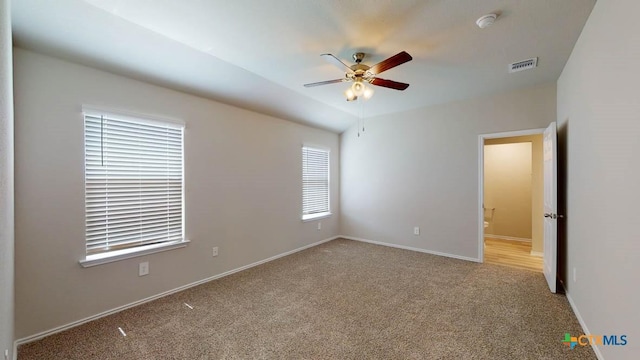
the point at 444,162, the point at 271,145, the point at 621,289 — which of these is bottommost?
the point at 621,289

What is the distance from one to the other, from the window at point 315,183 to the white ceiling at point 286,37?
187cm

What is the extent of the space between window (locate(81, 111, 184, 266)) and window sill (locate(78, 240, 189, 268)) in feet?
0.04

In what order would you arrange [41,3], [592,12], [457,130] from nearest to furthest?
[41,3], [592,12], [457,130]

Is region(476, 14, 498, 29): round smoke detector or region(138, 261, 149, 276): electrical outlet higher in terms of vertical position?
region(476, 14, 498, 29): round smoke detector

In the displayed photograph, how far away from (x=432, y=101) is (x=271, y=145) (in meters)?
2.72

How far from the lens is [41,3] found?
1.81 meters

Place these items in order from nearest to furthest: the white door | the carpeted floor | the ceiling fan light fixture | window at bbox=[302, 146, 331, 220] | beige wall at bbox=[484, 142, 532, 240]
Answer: the carpeted floor < the ceiling fan light fixture < the white door < window at bbox=[302, 146, 331, 220] < beige wall at bbox=[484, 142, 532, 240]

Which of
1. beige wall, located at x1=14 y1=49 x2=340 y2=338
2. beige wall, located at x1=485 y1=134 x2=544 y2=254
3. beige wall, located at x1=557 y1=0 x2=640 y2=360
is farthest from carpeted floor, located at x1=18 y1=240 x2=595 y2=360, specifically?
beige wall, located at x1=485 y1=134 x2=544 y2=254

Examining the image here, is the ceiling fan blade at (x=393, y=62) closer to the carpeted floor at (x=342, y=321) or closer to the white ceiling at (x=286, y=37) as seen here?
the white ceiling at (x=286, y=37)

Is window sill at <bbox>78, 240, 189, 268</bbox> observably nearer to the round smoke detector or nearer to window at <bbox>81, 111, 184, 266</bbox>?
window at <bbox>81, 111, 184, 266</bbox>

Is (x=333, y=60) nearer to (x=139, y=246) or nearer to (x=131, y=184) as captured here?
(x=131, y=184)

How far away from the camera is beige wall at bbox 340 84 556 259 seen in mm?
3869

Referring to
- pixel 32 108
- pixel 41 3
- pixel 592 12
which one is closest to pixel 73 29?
pixel 41 3

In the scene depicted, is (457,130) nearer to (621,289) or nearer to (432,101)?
(432,101)
